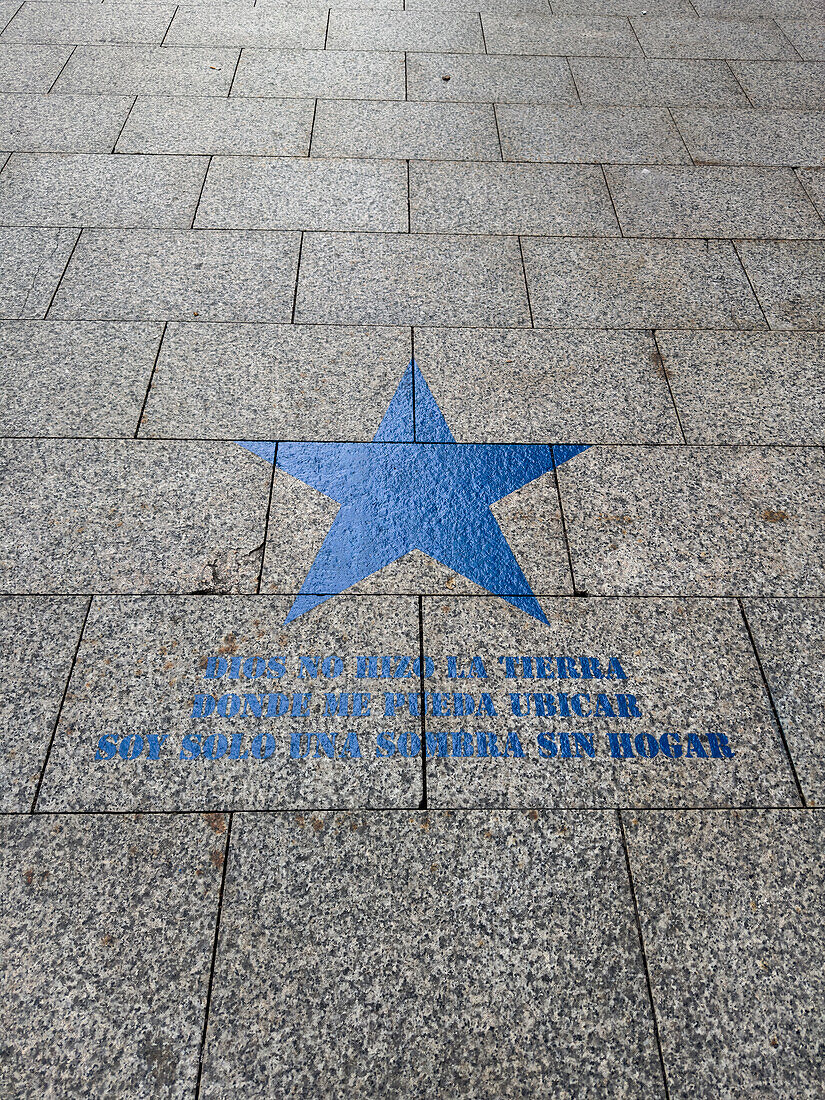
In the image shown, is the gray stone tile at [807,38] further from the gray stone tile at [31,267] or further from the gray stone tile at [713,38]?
the gray stone tile at [31,267]

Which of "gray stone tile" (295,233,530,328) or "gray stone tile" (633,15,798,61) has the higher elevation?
"gray stone tile" (633,15,798,61)

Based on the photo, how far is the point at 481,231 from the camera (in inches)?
228

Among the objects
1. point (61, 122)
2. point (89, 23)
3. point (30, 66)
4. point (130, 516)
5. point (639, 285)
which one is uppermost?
point (89, 23)

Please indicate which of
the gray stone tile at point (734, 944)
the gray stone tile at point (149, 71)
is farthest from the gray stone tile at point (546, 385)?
the gray stone tile at point (149, 71)

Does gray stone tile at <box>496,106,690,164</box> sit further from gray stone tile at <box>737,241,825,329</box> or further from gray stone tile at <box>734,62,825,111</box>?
gray stone tile at <box>737,241,825,329</box>

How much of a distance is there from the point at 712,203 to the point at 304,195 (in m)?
3.20

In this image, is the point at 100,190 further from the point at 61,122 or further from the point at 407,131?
the point at 407,131

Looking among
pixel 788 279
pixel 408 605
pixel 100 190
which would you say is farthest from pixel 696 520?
pixel 100 190

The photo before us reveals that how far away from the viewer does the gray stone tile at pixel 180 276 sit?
16.8 feet

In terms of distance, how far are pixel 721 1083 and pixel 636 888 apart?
65 centimetres

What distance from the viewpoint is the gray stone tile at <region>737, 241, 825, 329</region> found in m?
5.28

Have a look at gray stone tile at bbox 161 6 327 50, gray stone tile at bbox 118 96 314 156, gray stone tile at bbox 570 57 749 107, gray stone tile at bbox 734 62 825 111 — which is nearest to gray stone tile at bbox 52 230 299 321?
gray stone tile at bbox 118 96 314 156

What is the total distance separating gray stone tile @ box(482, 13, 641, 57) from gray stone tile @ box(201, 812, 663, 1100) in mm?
7740

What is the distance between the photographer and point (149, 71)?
7.26 meters
